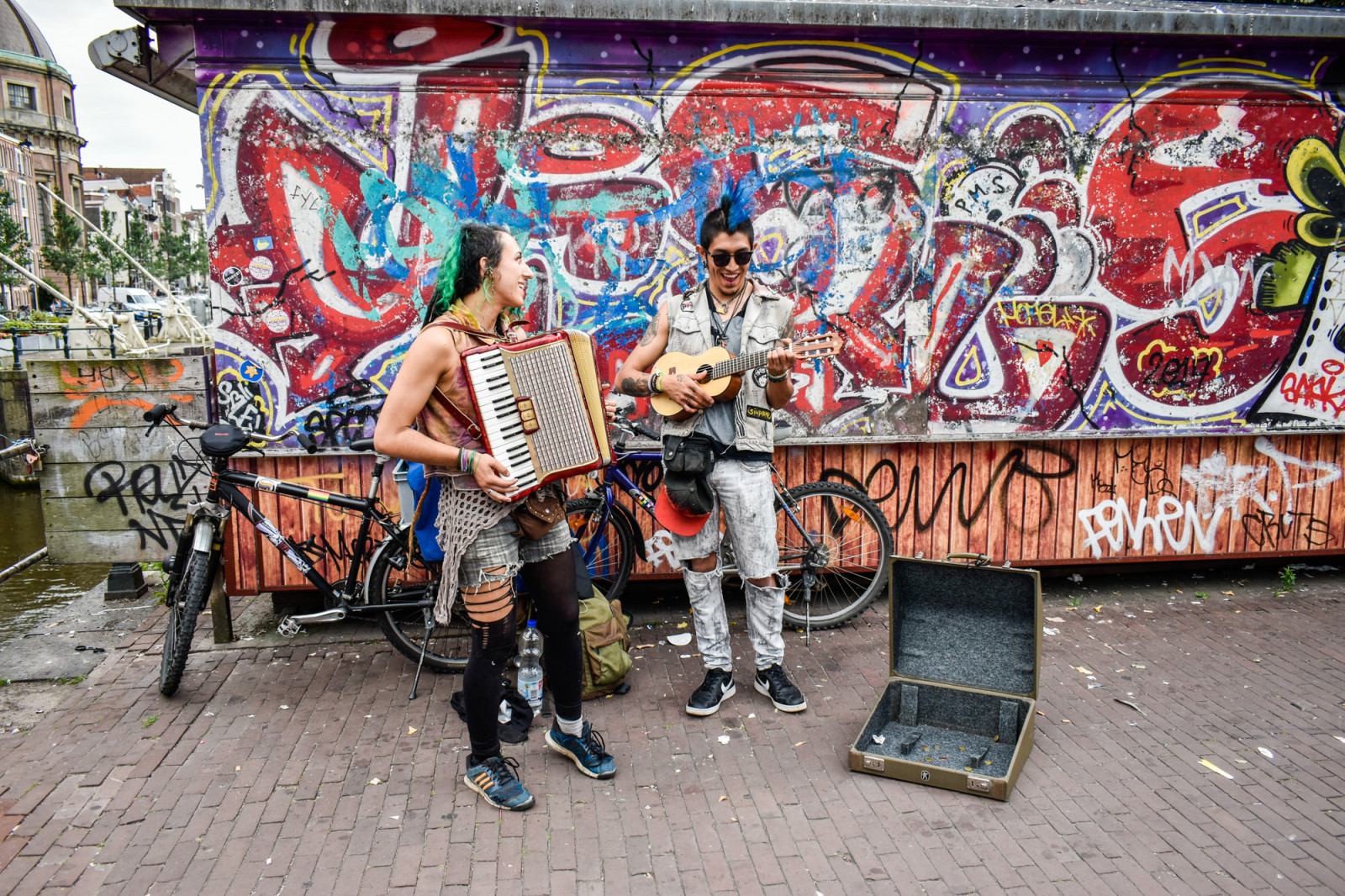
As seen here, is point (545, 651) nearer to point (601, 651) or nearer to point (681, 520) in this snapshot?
point (601, 651)

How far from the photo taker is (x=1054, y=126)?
5.26 m

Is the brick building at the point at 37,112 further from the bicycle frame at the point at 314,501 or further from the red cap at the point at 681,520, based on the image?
the red cap at the point at 681,520

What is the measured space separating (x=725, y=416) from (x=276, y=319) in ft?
9.18

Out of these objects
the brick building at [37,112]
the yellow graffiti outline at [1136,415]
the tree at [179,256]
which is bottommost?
the yellow graffiti outline at [1136,415]

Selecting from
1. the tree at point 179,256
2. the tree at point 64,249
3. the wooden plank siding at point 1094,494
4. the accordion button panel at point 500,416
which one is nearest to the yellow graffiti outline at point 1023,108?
the wooden plank siding at point 1094,494

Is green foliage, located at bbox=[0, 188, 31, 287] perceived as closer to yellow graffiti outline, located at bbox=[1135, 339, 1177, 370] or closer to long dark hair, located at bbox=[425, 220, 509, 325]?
long dark hair, located at bbox=[425, 220, 509, 325]

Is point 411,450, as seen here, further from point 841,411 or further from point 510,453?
point 841,411

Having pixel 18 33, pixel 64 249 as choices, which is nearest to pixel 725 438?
pixel 64 249

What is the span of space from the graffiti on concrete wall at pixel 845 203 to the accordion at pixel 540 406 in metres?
1.94

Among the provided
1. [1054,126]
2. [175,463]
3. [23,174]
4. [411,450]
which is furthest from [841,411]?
[23,174]

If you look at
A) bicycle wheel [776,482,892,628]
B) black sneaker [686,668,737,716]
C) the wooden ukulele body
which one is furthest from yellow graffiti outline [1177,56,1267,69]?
black sneaker [686,668,737,716]

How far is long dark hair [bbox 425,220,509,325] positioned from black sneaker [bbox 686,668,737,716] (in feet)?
7.28

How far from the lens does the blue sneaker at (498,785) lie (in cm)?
Result: 336

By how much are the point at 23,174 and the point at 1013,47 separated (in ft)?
272
